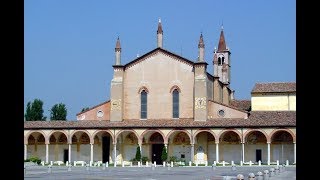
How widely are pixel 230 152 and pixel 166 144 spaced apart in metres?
5.88

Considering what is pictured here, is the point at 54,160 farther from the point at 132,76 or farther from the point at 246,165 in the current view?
the point at 246,165

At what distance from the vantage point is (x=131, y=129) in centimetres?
4881

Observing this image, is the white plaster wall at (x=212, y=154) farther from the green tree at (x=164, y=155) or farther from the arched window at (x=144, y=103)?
the arched window at (x=144, y=103)

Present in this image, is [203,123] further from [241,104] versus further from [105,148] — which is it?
[241,104]

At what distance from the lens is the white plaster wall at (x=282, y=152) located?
46.8m

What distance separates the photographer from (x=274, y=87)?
172 feet

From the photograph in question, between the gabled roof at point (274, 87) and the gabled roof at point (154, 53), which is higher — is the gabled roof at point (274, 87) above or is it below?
below

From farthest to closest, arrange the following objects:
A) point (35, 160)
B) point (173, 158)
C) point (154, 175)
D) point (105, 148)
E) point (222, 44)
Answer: point (222, 44), point (105, 148), point (35, 160), point (173, 158), point (154, 175)

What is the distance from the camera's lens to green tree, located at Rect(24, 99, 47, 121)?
81250 mm

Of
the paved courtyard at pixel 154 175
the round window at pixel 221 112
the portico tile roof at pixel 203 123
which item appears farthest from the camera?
the round window at pixel 221 112

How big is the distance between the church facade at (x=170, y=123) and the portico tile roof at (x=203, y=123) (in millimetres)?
86

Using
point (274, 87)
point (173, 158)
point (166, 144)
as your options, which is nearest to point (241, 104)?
point (274, 87)

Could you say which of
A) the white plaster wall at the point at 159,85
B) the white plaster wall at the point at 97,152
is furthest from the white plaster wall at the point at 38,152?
the white plaster wall at the point at 159,85

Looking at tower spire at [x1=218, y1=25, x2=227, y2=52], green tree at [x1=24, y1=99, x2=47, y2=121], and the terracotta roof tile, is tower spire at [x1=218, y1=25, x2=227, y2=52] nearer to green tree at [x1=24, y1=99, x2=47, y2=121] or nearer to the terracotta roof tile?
the terracotta roof tile
